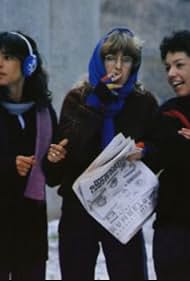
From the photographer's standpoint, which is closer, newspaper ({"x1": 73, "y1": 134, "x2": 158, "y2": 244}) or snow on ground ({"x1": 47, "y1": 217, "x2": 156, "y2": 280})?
newspaper ({"x1": 73, "y1": 134, "x2": 158, "y2": 244})

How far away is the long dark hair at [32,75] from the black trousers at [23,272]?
0.72 m

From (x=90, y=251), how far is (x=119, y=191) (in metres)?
0.31

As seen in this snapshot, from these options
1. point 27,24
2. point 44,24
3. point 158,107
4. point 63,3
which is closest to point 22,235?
point 158,107

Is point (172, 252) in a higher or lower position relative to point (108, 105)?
lower

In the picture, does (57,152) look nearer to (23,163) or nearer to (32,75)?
(23,163)

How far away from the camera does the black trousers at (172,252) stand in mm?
3098

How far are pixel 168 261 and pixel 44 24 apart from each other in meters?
1.95

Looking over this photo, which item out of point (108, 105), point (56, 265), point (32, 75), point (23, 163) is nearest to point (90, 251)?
point (23, 163)

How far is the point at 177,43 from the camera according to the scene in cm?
321

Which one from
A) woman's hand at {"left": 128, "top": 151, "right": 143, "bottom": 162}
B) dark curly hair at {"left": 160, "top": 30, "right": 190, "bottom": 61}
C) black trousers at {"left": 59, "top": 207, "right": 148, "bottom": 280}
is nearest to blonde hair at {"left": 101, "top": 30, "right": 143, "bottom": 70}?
dark curly hair at {"left": 160, "top": 30, "right": 190, "bottom": 61}

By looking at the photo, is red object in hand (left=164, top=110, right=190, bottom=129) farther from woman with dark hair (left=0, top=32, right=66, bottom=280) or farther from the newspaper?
woman with dark hair (left=0, top=32, right=66, bottom=280)

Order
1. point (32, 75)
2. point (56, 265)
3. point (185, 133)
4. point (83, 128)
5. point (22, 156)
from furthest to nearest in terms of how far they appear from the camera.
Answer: point (56, 265), point (32, 75), point (83, 128), point (22, 156), point (185, 133)

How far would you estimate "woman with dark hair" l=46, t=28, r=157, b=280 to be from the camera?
10.7ft

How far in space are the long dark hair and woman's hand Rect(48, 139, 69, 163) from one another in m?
0.23
